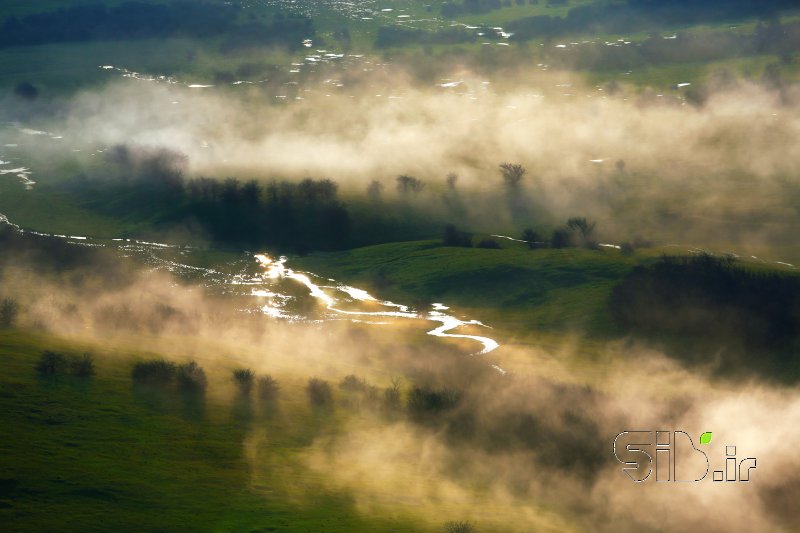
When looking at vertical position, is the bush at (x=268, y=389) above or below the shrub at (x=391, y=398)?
above

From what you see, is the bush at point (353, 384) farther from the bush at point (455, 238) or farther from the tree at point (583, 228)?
the tree at point (583, 228)

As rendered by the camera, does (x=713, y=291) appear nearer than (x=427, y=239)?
Yes

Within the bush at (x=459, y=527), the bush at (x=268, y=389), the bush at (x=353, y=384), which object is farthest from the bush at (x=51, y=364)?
the bush at (x=459, y=527)

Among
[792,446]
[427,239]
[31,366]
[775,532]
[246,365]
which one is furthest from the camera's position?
[427,239]

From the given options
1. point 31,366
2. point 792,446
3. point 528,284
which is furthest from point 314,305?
point 792,446

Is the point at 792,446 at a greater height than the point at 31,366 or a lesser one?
lesser

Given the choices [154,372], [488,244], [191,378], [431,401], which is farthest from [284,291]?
[431,401]

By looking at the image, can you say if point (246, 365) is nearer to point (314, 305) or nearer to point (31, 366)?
point (31, 366)
